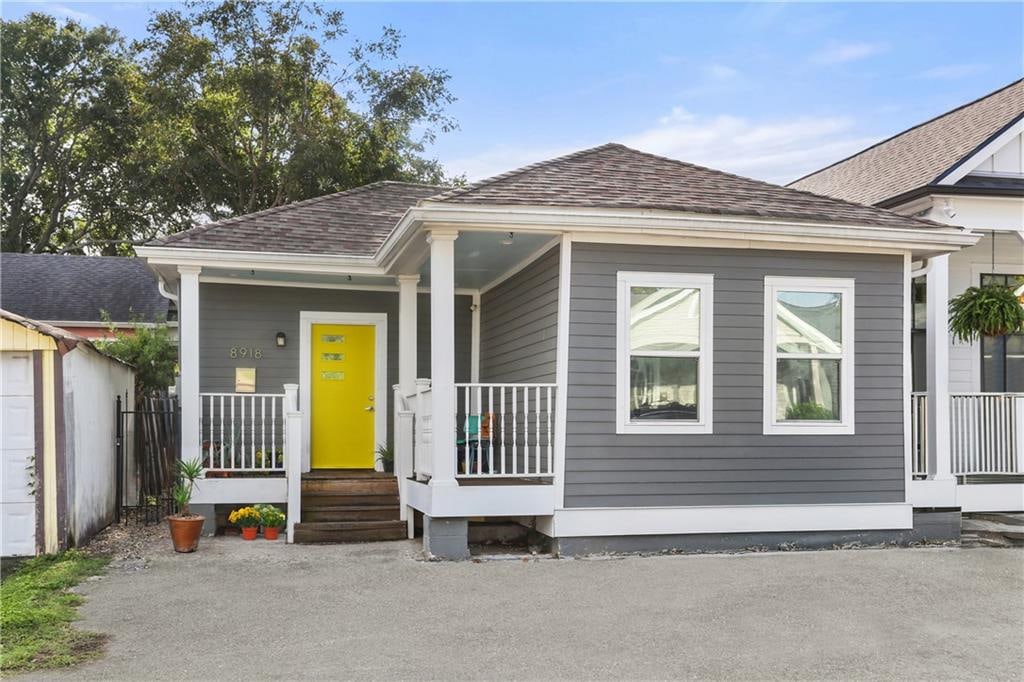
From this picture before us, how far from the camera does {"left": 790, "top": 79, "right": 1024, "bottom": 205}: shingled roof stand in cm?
1135

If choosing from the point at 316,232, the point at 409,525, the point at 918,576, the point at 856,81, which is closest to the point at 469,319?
the point at 316,232

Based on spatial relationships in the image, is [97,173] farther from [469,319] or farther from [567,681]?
[567,681]

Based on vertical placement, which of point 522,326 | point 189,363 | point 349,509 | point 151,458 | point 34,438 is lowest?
point 349,509

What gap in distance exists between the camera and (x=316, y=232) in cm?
1225

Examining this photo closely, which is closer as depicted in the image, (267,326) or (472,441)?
(472,441)

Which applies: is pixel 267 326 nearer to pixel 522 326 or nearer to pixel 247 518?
pixel 247 518

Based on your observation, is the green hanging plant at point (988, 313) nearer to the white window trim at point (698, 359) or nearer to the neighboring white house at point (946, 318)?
the neighboring white house at point (946, 318)

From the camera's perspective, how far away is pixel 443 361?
8.98m

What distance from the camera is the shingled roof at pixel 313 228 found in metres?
11.5

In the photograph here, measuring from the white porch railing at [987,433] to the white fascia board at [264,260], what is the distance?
656cm

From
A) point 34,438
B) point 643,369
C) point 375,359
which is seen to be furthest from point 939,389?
point 34,438

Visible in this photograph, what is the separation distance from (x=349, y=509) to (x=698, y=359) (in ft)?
13.3

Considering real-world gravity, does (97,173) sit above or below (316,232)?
above

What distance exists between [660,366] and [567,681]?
448 cm
